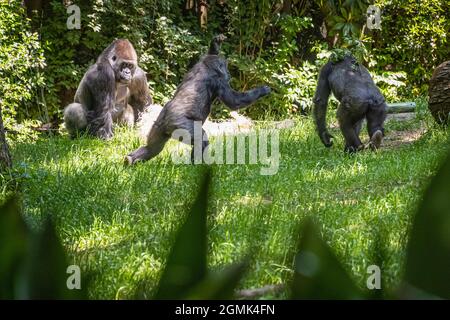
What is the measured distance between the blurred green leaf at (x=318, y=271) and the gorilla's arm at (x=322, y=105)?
798 centimetres

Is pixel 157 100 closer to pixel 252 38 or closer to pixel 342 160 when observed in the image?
pixel 252 38

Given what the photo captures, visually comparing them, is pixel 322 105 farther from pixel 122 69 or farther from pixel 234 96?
pixel 122 69

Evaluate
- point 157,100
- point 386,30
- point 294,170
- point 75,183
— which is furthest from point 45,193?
point 386,30

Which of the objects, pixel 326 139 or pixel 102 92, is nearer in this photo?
pixel 326 139

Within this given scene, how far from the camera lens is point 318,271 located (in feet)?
1.63

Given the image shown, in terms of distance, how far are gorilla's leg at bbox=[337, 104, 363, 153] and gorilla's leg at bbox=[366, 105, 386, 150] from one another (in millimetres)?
122

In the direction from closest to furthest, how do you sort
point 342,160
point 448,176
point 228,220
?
point 448,176
point 228,220
point 342,160

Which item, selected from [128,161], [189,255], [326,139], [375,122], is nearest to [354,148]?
[375,122]

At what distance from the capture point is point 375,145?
800 centimetres

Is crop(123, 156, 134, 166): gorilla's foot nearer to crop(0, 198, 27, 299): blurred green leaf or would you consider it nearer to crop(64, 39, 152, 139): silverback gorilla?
crop(64, 39, 152, 139): silverback gorilla

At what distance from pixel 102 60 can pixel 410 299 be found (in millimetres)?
9651

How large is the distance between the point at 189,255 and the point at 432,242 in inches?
7.3

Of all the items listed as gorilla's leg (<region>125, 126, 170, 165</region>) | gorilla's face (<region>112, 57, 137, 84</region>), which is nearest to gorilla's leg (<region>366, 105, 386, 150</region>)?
gorilla's leg (<region>125, 126, 170, 165</region>)

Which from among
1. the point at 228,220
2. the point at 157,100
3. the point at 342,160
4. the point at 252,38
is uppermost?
the point at 252,38
